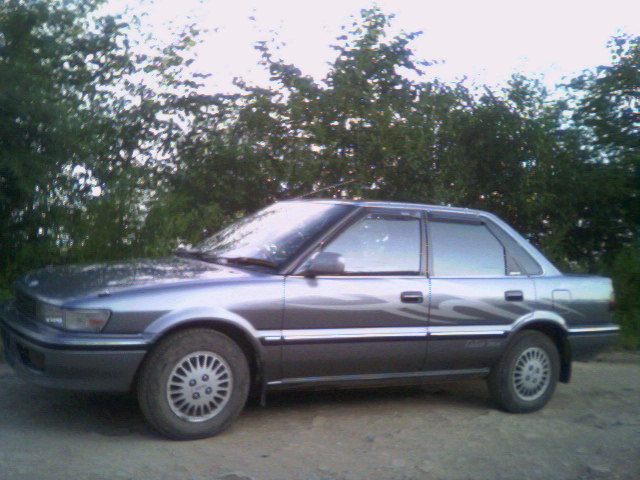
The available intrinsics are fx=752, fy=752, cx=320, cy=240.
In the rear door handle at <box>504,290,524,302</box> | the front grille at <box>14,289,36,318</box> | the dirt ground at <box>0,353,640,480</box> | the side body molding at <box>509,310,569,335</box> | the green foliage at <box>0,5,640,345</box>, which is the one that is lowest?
the dirt ground at <box>0,353,640,480</box>

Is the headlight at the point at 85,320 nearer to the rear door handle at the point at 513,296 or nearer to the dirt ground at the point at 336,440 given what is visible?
the dirt ground at the point at 336,440

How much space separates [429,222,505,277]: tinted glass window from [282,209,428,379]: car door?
14 cm

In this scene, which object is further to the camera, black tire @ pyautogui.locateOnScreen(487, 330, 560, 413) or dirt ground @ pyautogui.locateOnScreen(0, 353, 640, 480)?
black tire @ pyautogui.locateOnScreen(487, 330, 560, 413)

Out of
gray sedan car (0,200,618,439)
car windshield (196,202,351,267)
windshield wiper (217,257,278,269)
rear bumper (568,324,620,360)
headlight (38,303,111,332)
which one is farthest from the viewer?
rear bumper (568,324,620,360)

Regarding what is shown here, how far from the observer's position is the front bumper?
4.52 m

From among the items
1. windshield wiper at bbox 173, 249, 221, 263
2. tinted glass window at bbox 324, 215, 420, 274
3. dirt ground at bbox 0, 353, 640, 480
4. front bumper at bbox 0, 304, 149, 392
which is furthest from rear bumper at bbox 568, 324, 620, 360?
front bumper at bbox 0, 304, 149, 392

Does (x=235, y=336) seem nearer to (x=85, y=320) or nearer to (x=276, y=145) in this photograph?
(x=85, y=320)

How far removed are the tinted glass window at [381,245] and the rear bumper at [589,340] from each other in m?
1.63

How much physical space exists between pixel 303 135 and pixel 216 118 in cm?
124

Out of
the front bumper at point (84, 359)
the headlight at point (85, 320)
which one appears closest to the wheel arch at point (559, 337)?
the front bumper at point (84, 359)

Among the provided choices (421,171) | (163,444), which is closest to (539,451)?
(163,444)

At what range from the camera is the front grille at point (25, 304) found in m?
5.00

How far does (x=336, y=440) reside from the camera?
5121 mm

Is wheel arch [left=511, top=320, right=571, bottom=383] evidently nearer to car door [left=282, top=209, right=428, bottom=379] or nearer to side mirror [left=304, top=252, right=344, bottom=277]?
car door [left=282, top=209, right=428, bottom=379]
